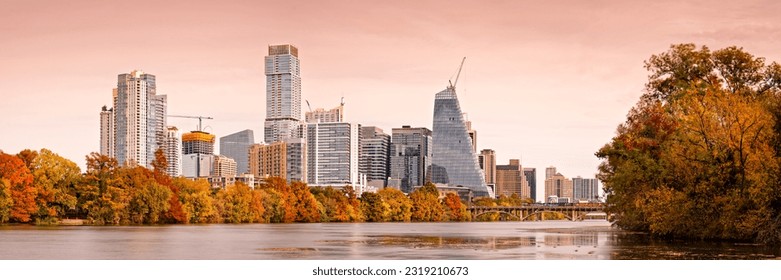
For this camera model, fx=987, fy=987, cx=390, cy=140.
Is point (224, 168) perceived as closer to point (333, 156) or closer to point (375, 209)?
point (333, 156)

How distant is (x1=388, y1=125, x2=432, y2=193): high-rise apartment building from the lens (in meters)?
103

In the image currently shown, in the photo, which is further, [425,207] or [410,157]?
[410,157]

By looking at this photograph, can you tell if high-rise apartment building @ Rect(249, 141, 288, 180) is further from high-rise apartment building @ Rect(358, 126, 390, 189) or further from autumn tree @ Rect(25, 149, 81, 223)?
autumn tree @ Rect(25, 149, 81, 223)

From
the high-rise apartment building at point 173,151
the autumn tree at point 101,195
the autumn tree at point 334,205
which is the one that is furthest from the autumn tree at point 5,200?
the autumn tree at point 334,205

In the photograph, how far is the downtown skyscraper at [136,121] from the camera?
38812 millimetres

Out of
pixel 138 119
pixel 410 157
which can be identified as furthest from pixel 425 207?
pixel 138 119

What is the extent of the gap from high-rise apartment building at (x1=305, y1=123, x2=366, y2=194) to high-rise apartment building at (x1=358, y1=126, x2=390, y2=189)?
126 cm

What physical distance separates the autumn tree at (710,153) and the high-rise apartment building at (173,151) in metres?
40.0

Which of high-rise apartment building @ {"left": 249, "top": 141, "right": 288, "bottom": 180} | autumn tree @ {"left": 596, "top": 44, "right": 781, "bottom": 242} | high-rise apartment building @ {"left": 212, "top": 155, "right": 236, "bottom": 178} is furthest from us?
high-rise apartment building @ {"left": 212, "top": 155, "right": 236, "bottom": 178}

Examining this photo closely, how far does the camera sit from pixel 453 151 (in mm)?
122875

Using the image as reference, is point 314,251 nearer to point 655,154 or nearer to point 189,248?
point 189,248

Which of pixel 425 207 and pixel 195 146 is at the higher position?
pixel 195 146

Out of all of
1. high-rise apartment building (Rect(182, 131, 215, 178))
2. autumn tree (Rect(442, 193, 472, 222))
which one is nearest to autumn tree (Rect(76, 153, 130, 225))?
autumn tree (Rect(442, 193, 472, 222))

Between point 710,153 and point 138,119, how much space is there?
39.6 metres
